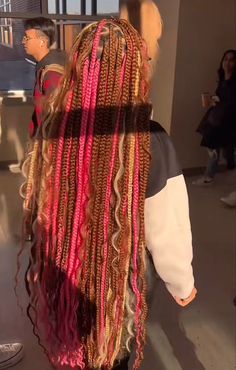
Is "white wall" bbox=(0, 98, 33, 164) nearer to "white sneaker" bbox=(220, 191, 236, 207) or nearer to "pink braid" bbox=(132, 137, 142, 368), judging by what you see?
"white sneaker" bbox=(220, 191, 236, 207)

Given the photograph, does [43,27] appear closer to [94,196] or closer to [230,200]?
[94,196]

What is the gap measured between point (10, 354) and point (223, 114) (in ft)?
8.78

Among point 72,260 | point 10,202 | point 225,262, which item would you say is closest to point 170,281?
point 72,260

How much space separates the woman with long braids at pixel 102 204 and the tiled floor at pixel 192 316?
0.96ft

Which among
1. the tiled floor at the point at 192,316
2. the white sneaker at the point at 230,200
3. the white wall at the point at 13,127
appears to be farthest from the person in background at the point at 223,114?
the white wall at the point at 13,127

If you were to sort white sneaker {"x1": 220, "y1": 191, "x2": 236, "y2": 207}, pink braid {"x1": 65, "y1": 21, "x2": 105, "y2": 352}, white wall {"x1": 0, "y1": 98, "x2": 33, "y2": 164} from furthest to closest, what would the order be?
white wall {"x1": 0, "y1": 98, "x2": 33, "y2": 164}, white sneaker {"x1": 220, "y1": 191, "x2": 236, "y2": 207}, pink braid {"x1": 65, "y1": 21, "x2": 105, "y2": 352}

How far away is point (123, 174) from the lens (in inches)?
37.7

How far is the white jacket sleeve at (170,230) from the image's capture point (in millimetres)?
1003

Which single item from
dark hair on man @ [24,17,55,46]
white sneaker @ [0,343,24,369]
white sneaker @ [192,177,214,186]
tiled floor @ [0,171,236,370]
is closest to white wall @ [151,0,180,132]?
white sneaker @ [192,177,214,186]

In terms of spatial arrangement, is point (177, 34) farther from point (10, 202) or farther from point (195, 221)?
point (10, 202)

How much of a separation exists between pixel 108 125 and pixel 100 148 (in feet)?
0.19

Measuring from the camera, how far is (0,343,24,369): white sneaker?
169cm

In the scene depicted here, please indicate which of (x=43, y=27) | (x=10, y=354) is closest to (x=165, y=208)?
(x=10, y=354)

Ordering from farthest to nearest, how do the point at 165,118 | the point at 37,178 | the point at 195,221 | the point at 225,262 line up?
the point at 165,118
the point at 195,221
the point at 225,262
the point at 37,178
